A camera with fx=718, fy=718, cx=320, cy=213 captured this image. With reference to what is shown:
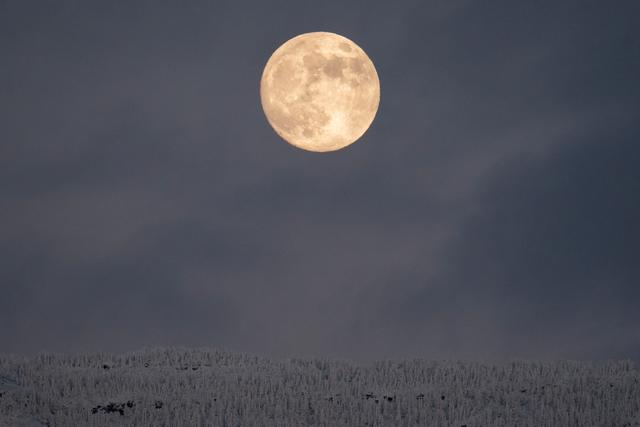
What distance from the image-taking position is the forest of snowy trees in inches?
1103

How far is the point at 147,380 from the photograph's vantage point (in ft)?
114

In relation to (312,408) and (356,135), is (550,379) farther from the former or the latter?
(356,135)

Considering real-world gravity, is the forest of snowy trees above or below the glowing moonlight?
below

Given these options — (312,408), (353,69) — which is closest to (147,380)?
(312,408)

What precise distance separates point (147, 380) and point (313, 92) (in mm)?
17984

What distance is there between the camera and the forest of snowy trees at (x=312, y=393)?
28016 mm

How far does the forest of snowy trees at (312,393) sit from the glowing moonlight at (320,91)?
35.7 feet

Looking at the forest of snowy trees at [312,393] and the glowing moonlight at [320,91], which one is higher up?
the glowing moonlight at [320,91]

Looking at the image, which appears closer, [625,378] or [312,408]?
[312,408]

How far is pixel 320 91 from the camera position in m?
24.5

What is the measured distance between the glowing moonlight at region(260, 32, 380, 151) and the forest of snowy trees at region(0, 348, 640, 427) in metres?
10.9

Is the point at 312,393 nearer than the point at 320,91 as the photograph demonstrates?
No

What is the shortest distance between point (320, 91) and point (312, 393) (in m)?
14.4

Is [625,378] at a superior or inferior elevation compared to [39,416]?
superior
